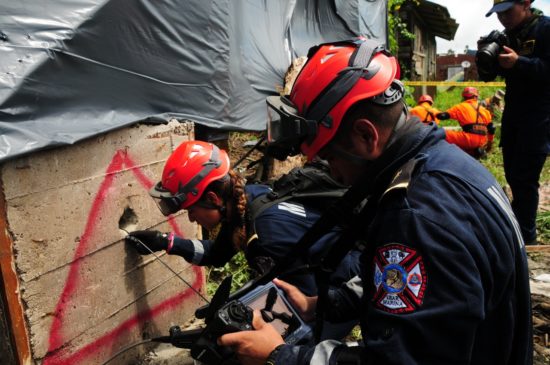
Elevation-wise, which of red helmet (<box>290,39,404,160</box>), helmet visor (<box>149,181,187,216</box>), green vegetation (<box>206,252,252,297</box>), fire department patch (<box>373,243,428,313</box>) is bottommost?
green vegetation (<box>206,252,252,297</box>)

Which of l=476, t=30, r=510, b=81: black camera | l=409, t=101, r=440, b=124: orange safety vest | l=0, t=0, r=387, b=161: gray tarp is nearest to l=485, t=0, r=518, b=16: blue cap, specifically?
l=476, t=30, r=510, b=81: black camera

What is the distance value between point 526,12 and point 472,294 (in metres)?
3.43

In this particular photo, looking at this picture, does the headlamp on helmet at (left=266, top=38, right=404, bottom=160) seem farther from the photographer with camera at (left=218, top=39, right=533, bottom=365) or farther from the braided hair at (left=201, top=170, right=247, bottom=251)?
the braided hair at (left=201, top=170, right=247, bottom=251)

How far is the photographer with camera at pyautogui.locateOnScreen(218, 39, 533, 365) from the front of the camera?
3.78ft

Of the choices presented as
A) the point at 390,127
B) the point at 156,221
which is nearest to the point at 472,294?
the point at 390,127

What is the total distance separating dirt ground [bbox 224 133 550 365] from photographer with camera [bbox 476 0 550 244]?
0.39m

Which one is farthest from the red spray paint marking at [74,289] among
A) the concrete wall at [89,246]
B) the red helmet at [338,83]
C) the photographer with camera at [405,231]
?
the red helmet at [338,83]

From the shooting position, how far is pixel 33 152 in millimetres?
2115

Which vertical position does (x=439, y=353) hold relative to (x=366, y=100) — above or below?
below

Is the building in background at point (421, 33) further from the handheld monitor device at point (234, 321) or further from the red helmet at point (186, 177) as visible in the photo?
the handheld monitor device at point (234, 321)

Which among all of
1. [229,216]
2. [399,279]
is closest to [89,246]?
→ [229,216]

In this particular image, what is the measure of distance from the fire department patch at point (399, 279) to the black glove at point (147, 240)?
1974 mm

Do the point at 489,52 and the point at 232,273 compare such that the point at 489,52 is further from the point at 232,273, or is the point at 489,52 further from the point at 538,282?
the point at 232,273

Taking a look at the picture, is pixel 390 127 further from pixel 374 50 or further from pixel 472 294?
pixel 472 294
